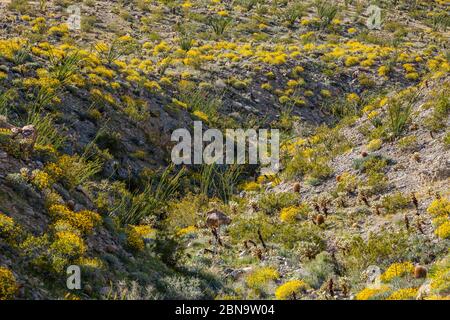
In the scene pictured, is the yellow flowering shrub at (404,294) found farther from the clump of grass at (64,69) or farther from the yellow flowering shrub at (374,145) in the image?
the clump of grass at (64,69)

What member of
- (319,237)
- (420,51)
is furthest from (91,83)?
(420,51)

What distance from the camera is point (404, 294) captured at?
693cm

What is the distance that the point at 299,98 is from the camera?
20203 mm

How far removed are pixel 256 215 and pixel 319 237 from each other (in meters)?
1.99

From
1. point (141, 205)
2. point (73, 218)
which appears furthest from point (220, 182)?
point (73, 218)

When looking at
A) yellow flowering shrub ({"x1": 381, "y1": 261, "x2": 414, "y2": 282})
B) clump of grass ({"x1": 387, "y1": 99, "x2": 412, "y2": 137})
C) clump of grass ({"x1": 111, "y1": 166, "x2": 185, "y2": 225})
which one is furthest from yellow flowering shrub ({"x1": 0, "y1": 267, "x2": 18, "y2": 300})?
clump of grass ({"x1": 387, "y1": 99, "x2": 412, "y2": 137})

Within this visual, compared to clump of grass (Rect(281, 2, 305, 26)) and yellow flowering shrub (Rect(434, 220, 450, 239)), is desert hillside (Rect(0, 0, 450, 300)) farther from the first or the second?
clump of grass (Rect(281, 2, 305, 26))

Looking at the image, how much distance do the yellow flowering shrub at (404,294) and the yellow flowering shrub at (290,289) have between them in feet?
4.95

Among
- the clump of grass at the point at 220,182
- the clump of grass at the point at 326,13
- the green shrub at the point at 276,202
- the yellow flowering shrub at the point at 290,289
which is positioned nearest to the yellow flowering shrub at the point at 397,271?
the yellow flowering shrub at the point at 290,289

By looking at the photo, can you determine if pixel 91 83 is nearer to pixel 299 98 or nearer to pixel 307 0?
pixel 299 98

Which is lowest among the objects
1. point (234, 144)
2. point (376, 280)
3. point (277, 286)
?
point (234, 144)

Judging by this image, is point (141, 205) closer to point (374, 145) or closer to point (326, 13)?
point (374, 145)

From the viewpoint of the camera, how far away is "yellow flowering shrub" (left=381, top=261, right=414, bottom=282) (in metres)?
7.82

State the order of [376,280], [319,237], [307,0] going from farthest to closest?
[307,0], [319,237], [376,280]
